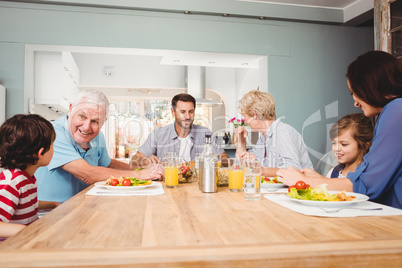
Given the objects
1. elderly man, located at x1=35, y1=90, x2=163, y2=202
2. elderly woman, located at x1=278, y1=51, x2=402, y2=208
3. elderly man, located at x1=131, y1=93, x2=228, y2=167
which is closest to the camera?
elderly woman, located at x1=278, y1=51, x2=402, y2=208

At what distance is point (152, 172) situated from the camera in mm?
1852

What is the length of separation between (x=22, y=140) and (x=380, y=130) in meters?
1.39

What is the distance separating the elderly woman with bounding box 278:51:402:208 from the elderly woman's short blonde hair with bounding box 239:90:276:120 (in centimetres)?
116

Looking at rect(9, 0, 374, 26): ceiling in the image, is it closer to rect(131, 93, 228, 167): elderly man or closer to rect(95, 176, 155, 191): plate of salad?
rect(131, 93, 228, 167): elderly man

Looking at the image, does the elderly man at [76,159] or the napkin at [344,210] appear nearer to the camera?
the napkin at [344,210]

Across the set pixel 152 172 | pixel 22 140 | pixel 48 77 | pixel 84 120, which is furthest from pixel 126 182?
pixel 48 77

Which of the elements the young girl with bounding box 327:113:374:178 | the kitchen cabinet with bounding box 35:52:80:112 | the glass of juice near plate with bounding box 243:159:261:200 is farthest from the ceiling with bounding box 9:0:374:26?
the glass of juice near plate with bounding box 243:159:261:200

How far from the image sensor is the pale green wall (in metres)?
3.52

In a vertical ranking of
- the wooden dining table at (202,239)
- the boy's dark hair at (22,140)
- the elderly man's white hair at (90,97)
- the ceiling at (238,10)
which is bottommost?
the wooden dining table at (202,239)

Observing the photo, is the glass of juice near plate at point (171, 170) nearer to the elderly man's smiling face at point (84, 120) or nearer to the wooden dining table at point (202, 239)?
the wooden dining table at point (202, 239)

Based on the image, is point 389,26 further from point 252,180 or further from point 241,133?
point 252,180

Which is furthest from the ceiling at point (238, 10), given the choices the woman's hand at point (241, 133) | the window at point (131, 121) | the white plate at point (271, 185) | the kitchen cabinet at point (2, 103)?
the window at point (131, 121)

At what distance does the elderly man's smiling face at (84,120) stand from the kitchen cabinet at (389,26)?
2628mm

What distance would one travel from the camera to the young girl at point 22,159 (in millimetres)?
1211
